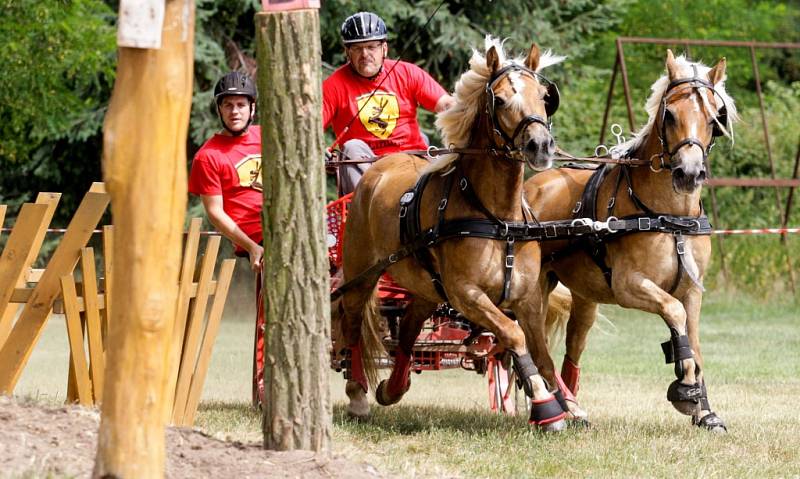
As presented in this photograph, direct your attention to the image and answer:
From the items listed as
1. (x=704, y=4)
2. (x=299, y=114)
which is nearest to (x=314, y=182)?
(x=299, y=114)

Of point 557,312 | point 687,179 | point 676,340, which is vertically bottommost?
point 676,340

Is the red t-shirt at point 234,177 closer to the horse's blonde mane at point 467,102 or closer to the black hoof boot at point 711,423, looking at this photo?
the horse's blonde mane at point 467,102

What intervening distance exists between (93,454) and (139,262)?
3.79 ft

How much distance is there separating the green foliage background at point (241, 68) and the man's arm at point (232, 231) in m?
7.94

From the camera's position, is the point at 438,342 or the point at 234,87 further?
the point at 438,342

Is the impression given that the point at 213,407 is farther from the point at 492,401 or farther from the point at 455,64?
the point at 455,64

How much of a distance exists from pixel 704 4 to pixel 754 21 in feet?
4.02

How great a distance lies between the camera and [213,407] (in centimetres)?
944

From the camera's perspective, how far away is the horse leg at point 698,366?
7891mm

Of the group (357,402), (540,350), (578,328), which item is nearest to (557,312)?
(578,328)

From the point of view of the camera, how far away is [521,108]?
753cm

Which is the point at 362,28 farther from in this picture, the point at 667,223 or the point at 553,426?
the point at 553,426

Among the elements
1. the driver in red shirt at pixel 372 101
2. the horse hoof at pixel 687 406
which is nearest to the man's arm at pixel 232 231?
the driver in red shirt at pixel 372 101

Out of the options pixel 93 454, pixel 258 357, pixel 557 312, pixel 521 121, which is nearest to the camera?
pixel 93 454
